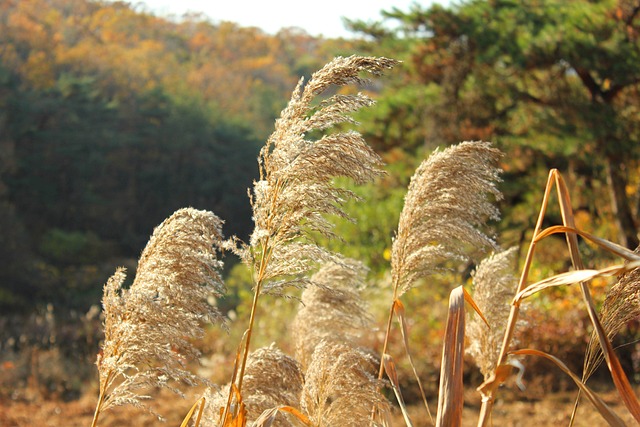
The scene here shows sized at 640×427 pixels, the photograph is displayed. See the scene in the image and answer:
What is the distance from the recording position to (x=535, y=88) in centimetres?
1112

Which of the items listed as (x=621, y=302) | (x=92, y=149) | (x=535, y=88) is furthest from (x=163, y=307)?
(x=92, y=149)

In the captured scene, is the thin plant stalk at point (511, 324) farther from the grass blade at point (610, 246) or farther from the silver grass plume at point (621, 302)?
the silver grass plume at point (621, 302)

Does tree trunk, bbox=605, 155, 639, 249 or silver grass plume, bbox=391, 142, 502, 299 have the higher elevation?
silver grass plume, bbox=391, 142, 502, 299

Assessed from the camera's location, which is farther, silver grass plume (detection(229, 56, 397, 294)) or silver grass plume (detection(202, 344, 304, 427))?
silver grass plume (detection(202, 344, 304, 427))

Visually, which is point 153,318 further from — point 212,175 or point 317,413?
point 212,175

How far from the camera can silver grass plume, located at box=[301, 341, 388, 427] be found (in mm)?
1933

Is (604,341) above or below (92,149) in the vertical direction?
below

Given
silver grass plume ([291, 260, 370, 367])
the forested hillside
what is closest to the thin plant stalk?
silver grass plume ([291, 260, 370, 367])

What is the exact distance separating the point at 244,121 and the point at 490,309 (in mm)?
28977

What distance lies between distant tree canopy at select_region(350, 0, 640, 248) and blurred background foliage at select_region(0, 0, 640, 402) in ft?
0.09

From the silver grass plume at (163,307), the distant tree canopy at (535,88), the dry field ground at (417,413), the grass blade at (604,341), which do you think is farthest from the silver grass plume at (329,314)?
the distant tree canopy at (535,88)

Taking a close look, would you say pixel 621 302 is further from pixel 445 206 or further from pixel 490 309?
pixel 490 309

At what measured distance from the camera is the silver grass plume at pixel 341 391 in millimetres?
1933

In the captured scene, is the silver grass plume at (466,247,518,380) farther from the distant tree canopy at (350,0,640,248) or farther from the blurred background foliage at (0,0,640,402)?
the distant tree canopy at (350,0,640,248)
